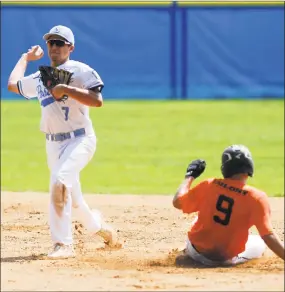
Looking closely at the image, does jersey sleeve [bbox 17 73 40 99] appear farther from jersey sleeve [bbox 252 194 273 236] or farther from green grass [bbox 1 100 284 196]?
green grass [bbox 1 100 284 196]

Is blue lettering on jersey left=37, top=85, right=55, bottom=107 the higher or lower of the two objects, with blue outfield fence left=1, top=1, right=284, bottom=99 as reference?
lower

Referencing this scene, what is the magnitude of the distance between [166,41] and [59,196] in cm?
1735

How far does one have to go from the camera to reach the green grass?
44.2 feet

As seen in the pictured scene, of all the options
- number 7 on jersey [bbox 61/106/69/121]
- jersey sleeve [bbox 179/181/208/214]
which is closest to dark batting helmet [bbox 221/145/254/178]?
jersey sleeve [bbox 179/181/208/214]

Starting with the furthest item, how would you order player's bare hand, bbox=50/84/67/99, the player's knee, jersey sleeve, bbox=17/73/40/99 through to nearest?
jersey sleeve, bbox=17/73/40/99, the player's knee, player's bare hand, bbox=50/84/67/99

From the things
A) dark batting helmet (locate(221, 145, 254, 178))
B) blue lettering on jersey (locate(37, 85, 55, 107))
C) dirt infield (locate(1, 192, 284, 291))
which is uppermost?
blue lettering on jersey (locate(37, 85, 55, 107))

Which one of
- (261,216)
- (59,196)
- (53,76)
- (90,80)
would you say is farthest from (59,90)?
(261,216)

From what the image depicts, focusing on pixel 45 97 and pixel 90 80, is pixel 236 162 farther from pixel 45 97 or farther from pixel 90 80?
pixel 45 97

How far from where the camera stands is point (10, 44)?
80.0 ft

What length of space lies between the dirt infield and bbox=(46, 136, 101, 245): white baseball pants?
0.27 meters

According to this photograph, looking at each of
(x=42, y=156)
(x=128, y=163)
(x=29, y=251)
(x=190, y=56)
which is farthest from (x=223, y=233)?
(x=190, y=56)

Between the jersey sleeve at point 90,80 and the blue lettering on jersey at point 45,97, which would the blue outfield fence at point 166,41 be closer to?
the blue lettering on jersey at point 45,97

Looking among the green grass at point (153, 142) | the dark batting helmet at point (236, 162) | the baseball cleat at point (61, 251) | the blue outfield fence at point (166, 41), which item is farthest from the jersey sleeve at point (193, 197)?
the blue outfield fence at point (166, 41)

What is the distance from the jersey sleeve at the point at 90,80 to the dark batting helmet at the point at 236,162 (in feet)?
4.35
